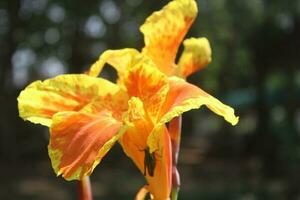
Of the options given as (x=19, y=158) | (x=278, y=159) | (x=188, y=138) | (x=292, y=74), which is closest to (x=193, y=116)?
(x=188, y=138)

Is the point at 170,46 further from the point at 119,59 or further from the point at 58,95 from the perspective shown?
the point at 58,95

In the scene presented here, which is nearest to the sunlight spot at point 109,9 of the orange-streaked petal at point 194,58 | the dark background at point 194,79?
the dark background at point 194,79

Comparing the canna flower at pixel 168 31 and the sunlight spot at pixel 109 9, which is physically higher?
the sunlight spot at pixel 109 9

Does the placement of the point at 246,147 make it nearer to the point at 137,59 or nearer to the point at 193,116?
the point at 193,116

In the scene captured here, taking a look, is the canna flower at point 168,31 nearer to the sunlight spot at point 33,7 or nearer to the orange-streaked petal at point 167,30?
the orange-streaked petal at point 167,30

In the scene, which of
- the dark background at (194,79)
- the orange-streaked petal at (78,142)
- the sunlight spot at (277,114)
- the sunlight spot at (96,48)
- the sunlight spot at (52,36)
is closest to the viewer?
the orange-streaked petal at (78,142)

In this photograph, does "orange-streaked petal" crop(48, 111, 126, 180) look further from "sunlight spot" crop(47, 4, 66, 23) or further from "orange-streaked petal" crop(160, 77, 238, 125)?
"sunlight spot" crop(47, 4, 66, 23)
